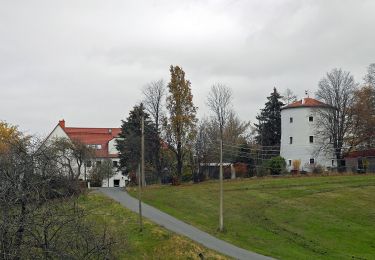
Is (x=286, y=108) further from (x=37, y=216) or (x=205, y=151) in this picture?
(x=37, y=216)

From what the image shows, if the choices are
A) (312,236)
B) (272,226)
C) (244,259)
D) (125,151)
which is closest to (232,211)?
(272,226)

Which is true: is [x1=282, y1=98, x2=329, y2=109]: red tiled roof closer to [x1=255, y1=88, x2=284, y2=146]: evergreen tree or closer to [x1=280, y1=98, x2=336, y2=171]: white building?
[x1=280, y1=98, x2=336, y2=171]: white building

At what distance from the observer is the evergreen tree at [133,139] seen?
201ft

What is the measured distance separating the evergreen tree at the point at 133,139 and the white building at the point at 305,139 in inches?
643

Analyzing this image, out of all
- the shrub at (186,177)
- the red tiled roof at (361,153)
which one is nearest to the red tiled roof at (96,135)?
the shrub at (186,177)

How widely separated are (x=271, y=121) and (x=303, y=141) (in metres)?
9.85

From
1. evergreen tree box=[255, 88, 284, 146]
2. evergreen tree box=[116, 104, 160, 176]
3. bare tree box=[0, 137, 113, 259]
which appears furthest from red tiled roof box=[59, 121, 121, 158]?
bare tree box=[0, 137, 113, 259]

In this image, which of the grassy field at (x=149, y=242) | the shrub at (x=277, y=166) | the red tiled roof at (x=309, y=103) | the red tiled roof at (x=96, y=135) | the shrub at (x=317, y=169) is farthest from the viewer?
the red tiled roof at (x=96, y=135)

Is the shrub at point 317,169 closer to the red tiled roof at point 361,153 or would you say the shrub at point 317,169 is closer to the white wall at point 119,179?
the red tiled roof at point 361,153

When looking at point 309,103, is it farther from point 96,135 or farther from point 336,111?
point 96,135

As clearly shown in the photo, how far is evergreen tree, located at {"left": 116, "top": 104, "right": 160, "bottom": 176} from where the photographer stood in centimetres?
6116

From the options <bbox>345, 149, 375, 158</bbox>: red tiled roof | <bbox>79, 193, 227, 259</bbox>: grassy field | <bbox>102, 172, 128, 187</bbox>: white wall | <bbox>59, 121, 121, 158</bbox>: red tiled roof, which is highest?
<bbox>59, 121, 121, 158</bbox>: red tiled roof

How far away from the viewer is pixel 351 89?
217ft

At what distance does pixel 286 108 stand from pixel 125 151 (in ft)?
68.6
